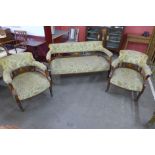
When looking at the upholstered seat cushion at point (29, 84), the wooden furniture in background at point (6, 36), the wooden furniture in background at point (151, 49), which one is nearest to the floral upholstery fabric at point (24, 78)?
the upholstered seat cushion at point (29, 84)

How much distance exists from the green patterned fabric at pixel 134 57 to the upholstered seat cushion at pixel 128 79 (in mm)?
189

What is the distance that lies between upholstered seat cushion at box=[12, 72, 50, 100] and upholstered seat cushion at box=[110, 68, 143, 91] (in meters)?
1.21

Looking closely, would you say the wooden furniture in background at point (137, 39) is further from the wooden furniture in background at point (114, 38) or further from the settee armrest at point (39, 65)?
the settee armrest at point (39, 65)

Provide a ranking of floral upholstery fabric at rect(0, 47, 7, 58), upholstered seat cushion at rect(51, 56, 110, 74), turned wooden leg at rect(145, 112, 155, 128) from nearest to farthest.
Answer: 1. turned wooden leg at rect(145, 112, 155, 128)
2. upholstered seat cushion at rect(51, 56, 110, 74)
3. floral upholstery fabric at rect(0, 47, 7, 58)

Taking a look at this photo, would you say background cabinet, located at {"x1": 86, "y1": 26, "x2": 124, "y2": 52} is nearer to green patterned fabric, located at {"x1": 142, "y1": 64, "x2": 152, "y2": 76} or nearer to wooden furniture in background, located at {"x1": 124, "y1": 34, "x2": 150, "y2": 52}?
wooden furniture in background, located at {"x1": 124, "y1": 34, "x2": 150, "y2": 52}

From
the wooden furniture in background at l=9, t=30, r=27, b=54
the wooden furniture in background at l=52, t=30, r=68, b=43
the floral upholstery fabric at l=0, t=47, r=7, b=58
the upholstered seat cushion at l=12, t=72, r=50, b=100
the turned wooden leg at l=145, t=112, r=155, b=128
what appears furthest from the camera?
→ the wooden furniture in background at l=52, t=30, r=68, b=43

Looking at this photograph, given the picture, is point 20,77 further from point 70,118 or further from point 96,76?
point 96,76

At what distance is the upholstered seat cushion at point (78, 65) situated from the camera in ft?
8.58

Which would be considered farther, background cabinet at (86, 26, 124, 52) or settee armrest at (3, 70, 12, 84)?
background cabinet at (86, 26, 124, 52)

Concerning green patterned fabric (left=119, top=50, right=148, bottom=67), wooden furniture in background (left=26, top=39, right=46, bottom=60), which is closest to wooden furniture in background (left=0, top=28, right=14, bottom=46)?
wooden furniture in background (left=26, top=39, right=46, bottom=60)

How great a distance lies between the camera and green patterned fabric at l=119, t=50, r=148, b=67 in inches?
95.3

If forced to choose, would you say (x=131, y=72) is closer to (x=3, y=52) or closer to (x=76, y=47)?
(x=76, y=47)

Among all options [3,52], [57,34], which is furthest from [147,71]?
[3,52]
